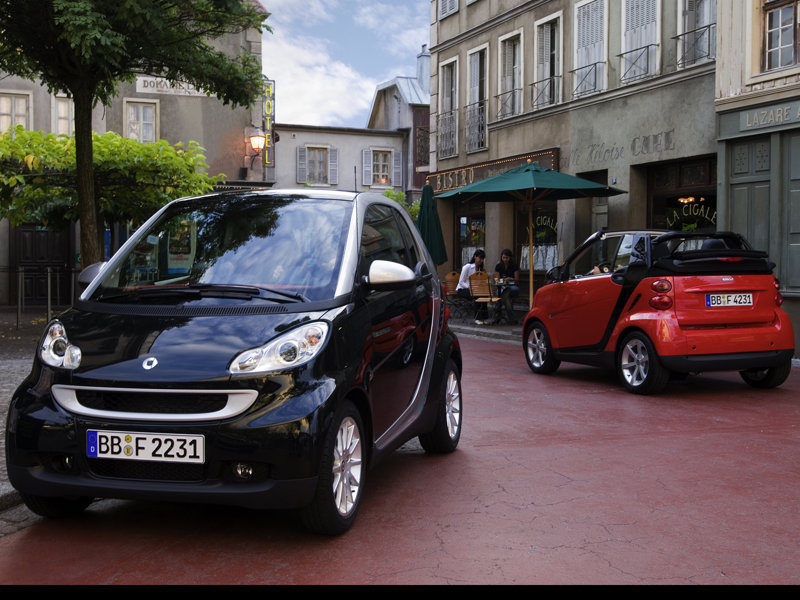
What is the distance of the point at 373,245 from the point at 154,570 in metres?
2.18

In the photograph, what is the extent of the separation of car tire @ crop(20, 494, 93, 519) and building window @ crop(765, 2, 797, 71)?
13.2 m

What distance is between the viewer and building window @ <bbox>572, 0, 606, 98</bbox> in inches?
783

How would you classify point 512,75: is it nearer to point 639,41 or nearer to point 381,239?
point 639,41

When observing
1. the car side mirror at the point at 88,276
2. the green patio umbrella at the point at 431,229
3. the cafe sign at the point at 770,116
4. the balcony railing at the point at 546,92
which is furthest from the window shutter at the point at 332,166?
the car side mirror at the point at 88,276

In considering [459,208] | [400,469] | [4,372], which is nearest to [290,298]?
[400,469]

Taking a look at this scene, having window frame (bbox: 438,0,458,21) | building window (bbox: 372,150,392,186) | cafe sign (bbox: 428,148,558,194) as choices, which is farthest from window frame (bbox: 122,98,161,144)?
building window (bbox: 372,150,392,186)

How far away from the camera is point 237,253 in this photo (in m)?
5.05

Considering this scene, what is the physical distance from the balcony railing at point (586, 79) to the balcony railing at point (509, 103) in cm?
245

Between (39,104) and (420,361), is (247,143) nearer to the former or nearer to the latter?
(39,104)

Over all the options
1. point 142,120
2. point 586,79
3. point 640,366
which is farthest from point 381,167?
point 640,366

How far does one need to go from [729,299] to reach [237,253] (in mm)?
6036

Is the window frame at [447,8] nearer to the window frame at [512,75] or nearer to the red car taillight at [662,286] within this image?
the window frame at [512,75]
